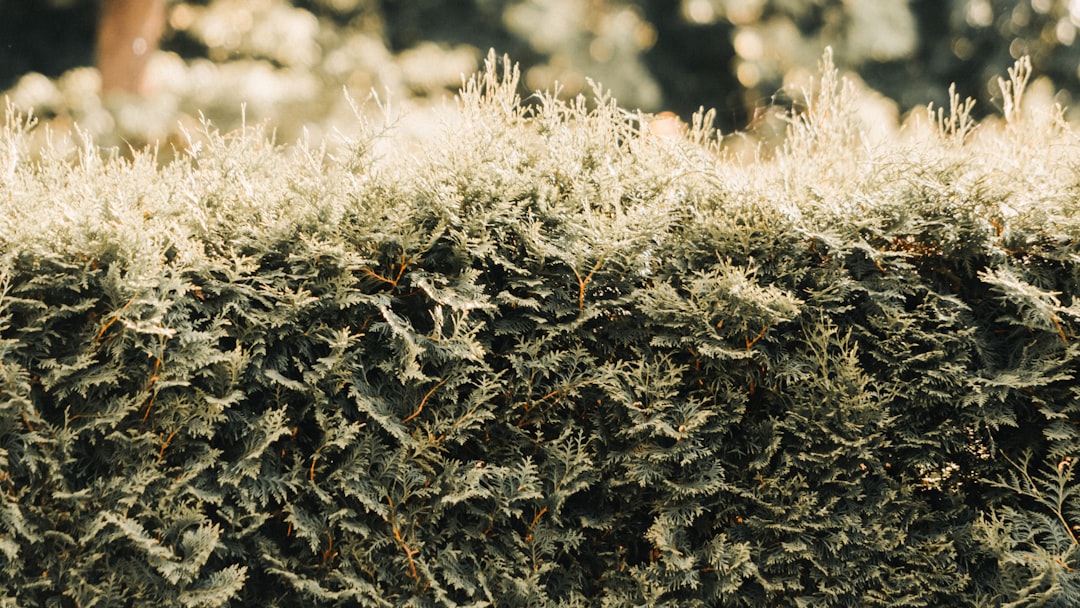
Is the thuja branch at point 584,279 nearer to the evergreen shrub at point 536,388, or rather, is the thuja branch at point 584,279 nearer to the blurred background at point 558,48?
the evergreen shrub at point 536,388

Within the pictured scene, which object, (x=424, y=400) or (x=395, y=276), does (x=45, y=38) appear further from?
(x=424, y=400)

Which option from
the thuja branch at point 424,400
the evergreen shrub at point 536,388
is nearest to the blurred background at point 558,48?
the evergreen shrub at point 536,388

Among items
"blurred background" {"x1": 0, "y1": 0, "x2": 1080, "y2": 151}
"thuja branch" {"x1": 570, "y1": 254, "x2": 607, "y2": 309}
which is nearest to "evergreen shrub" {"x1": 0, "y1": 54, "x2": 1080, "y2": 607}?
"thuja branch" {"x1": 570, "y1": 254, "x2": 607, "y2": 309}

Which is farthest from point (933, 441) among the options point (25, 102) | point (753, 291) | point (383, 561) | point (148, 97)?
point (25, 102)

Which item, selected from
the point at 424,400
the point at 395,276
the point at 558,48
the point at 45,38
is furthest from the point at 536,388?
the point at 45,38

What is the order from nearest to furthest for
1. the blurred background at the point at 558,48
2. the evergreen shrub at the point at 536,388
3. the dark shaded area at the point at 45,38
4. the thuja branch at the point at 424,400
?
1. the evergreen shrub at the point at 536,388
2. the thuja branch at the point at 424,400
3. the blurred background at the point at 558,48
4. the dark shaded area at the point at 45,38

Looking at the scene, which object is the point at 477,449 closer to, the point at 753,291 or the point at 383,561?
the point at 383,561
